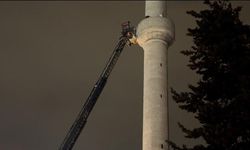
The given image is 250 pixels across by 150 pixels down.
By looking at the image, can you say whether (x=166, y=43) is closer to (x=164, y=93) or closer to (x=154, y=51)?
(x=154, y=51)

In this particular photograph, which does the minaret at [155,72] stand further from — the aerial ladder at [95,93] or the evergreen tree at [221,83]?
the evergreen tree at [221,83]

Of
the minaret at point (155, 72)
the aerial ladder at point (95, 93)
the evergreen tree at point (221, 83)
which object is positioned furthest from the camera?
the aerial ladder at point (95, 93)

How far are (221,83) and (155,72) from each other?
79.2 feet

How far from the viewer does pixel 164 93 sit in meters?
55.6

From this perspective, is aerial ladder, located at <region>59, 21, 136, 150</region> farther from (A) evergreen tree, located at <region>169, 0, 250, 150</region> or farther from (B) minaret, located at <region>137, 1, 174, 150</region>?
(A) evergreen tree, located at <region>169, 0, 250, 150</region>

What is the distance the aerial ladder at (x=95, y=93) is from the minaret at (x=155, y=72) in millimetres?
2737

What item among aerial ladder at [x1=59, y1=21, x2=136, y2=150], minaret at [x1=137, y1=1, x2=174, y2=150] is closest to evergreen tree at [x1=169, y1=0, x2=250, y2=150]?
minaret at [x1=137, y1=1, x2=174, y2=150]

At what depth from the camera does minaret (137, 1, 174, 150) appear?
5244 cm

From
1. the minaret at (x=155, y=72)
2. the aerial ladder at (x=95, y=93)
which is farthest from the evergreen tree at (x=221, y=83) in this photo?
the aerial ladder at (x=95, y=93)

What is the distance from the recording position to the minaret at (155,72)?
5244 centimetres

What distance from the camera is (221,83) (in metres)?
32.5

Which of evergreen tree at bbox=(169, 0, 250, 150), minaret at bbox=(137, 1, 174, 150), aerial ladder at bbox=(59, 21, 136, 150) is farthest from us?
aerial ladder at bbox=(59, 21, 136, 150)

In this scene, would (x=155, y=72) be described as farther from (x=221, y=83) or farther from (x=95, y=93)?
(x=221, y=83)

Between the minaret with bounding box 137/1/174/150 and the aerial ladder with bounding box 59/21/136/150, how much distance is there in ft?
8.98
